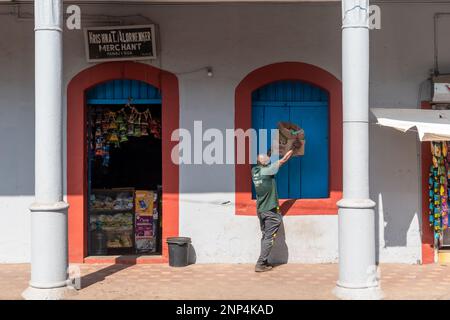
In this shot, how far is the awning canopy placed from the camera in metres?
7.93

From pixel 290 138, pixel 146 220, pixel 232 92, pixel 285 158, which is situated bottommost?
pixel 146 220

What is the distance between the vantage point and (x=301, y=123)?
913 centimetres

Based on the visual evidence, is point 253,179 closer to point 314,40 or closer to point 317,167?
point 317,167

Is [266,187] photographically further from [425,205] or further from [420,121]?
[425,205]

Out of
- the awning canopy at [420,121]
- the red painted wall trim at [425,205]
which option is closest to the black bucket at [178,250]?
the awning canopy at [420,121]

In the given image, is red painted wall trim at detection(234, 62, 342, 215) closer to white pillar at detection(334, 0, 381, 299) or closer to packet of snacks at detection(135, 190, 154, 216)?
packet of snacks at detection(135, 190, 154, 216)

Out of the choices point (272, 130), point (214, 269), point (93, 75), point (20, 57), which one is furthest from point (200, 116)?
point (20, 57)

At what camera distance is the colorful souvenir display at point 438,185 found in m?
8.93

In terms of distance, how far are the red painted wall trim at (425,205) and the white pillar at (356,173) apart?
2480 millimetres

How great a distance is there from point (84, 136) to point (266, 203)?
2.96 m

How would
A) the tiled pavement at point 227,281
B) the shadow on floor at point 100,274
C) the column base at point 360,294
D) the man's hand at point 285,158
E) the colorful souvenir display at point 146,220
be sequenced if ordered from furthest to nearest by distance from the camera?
the colorful souvenir display at point 146,220, the man's hand at point 285,158, the shadow on floor at point 100,274, the tiled pavement at point 227,281, the column base at point 360,294

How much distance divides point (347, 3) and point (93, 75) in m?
4.02

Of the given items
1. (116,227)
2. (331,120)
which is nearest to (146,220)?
(116,227)

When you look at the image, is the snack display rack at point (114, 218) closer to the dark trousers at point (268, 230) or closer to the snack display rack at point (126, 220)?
the snack display rack at point (126, 220)
